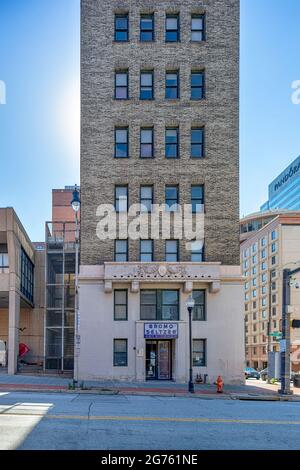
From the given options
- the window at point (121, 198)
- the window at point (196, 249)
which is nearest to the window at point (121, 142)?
the window at point (121, 198)

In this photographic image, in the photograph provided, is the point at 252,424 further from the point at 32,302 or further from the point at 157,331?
the point at 32,302

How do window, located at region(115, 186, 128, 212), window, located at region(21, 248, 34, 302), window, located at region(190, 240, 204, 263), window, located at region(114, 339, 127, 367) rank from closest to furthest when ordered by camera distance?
window, located at region(114, 339, 127, 367) → window, located at region(190, 240, 204, 263) → window, located at region(115, 186, 128, 212) → window, located at region(21, 248, 34, 302)

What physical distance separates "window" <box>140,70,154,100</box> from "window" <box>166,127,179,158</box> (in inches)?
101

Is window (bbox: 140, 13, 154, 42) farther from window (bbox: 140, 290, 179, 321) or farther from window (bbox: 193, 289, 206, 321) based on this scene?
window (bbox: 193, 289, 206, 321)

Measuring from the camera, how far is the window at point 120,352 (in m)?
30.4

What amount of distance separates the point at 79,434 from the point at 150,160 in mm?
23252

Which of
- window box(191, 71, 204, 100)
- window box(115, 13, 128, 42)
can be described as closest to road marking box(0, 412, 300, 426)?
window box(191, 71, 204, 100)

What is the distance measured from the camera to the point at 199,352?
3064 centimetres

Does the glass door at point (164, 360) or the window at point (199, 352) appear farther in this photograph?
the glass door at point (164, 360)

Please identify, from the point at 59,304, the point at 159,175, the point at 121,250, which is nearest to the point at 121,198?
the point at 159,175

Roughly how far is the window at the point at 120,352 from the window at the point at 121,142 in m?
11.5

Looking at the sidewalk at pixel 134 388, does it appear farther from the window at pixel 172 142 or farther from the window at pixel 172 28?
the window at pixel 172 28

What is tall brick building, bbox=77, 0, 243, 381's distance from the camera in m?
30.4

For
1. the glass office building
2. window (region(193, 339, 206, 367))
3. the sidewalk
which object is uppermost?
the glass office building
